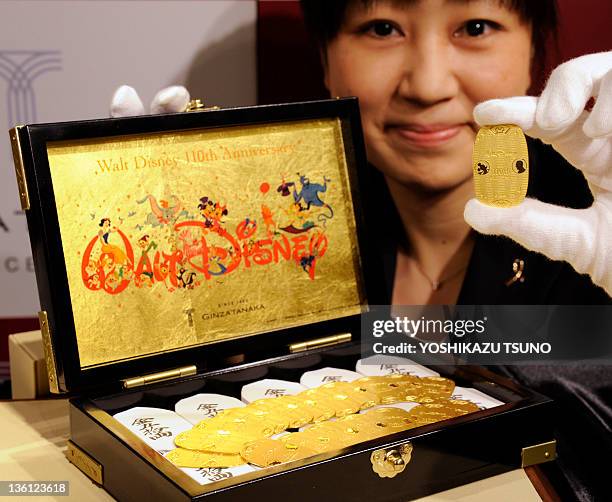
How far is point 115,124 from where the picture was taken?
111cm

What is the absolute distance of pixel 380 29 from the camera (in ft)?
4.78

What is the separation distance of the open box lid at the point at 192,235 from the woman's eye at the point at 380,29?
9.2 inches

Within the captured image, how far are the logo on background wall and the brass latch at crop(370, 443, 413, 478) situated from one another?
105cm

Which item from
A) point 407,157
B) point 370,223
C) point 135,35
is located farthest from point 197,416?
point 135,35

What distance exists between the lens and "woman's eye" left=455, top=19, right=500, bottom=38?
140cm

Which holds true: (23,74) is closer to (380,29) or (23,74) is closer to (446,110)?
(380,29)

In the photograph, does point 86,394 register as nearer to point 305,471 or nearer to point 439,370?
point 305,471

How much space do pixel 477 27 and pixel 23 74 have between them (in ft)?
2.88

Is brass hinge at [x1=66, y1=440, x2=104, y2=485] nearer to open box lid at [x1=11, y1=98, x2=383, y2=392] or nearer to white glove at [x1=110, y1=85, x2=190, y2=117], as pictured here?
open box lid at [x1=11, y1=98, x2=383, y2=392]

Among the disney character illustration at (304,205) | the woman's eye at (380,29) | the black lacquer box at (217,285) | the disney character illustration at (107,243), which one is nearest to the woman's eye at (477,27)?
the woman's eye at (380,29)

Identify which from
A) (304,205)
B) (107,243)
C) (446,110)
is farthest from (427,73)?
(107,243)

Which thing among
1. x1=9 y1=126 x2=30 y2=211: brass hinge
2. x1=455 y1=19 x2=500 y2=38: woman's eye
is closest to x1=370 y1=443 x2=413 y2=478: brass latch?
x1=9 y1=126 x2=30 y2=211: brass hinge

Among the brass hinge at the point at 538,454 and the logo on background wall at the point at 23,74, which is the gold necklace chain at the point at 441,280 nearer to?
the brass hinge at the point at 538,454

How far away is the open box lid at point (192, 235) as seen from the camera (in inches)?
42.3
